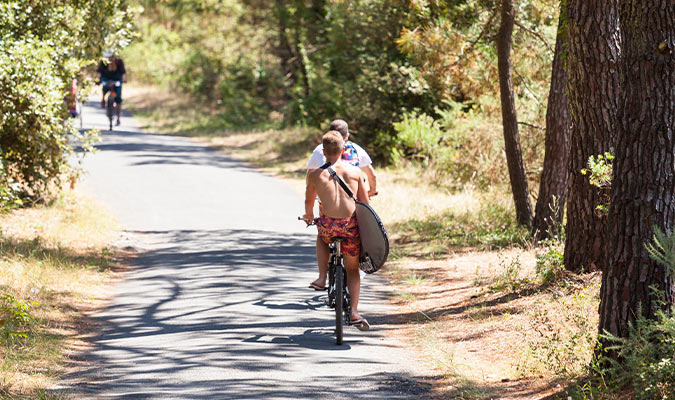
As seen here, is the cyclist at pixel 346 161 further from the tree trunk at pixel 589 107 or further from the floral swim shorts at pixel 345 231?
the tree trunk at pixel 589 107

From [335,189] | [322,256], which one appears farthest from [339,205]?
[322,256]

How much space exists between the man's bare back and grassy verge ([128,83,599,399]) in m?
1.49

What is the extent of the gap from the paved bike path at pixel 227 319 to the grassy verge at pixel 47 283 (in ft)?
1.02

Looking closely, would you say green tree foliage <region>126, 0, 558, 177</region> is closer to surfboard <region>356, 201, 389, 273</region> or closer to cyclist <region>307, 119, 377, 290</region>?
cyclist <region>307, 119, 377, 290</region>

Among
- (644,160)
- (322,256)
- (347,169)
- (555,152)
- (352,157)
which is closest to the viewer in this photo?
(644,160)

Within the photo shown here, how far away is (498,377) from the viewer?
710 cm

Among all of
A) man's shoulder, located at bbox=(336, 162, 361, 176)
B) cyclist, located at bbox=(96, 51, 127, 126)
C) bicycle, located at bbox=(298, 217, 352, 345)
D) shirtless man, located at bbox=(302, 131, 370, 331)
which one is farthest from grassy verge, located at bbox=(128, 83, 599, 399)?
cyclist, located at bbox=(96, 51, 127, 126)

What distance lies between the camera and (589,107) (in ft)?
30.5

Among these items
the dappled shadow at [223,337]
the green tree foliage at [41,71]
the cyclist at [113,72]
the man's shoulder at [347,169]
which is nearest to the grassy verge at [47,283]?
the dappled shadow at [223,337]

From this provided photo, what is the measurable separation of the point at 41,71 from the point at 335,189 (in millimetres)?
7237

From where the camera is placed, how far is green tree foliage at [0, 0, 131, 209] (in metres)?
13.2

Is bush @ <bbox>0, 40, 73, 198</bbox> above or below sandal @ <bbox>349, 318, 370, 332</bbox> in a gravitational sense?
above

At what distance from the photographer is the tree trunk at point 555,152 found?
11.7 metres

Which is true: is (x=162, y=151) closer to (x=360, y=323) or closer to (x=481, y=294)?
(x=481, y=294)
